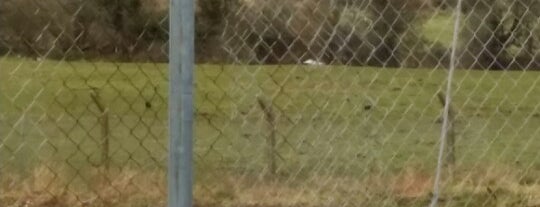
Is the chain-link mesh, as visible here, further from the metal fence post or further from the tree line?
the metal fence post

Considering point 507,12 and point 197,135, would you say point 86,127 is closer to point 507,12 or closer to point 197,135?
point 197,135

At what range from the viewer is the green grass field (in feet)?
10.2

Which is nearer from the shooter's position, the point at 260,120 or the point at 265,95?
the point at 265,95

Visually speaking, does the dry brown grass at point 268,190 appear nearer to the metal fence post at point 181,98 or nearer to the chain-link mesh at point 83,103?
the chain-link mesh at point 83,103

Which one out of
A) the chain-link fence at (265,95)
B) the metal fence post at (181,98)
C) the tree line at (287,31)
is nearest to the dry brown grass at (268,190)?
the chain-link fence at (265,95)

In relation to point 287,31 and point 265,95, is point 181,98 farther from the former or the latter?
point 265,95

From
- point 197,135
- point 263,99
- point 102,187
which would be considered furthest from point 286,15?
point 102,187

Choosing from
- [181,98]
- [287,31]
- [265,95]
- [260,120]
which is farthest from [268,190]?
[181,98]

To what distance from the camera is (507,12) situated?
133 inches

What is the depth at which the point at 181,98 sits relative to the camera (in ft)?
6.11

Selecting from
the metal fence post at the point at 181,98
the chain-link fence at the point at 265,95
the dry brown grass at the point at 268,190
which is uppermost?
the metal fence post at the point at 181,98

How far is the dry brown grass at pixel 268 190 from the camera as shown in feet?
10.7

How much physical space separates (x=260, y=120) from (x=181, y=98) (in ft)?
5.13

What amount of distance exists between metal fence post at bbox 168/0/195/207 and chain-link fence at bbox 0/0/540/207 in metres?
1.00
